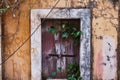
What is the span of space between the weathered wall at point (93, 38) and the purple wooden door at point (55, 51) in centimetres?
35

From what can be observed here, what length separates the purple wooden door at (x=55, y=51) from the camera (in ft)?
24.3

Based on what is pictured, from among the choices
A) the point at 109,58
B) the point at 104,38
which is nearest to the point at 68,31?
the point at 104,38

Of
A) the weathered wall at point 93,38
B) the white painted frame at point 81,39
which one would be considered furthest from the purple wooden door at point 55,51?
the weathered wall at point 93,38

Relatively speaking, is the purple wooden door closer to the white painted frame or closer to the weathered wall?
the white painted frame

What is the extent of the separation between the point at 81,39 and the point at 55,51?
635 mm

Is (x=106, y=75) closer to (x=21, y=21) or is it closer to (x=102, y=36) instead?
(x=102, y=36)

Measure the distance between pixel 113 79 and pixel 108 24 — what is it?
43.3 inches

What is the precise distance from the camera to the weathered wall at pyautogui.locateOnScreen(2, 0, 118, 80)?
7090 mm

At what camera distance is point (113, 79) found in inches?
284

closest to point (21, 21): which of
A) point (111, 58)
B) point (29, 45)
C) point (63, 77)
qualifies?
point (29, 45)

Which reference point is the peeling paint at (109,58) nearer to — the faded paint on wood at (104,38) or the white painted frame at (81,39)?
the faded paint on wood at (104,38)

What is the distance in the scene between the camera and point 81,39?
7.18 meters

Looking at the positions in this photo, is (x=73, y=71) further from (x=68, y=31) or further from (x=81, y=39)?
(x=68, y=31)

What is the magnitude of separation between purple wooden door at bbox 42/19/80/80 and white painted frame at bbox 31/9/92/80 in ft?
0.63
